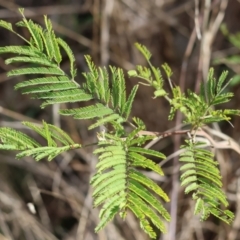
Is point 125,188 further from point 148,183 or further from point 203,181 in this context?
point 203,181

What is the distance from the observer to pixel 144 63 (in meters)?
1.98

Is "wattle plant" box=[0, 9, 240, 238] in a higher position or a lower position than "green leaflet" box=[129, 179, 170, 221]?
higher

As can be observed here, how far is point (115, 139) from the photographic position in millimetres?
681

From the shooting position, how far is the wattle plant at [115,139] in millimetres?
616

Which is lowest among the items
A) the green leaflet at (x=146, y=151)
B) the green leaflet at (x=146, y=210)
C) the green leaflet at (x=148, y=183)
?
the green leaflet at (x=146, y=210)

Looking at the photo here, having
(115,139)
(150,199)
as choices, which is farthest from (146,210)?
(115,139)

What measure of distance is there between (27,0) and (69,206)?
108 centimetres

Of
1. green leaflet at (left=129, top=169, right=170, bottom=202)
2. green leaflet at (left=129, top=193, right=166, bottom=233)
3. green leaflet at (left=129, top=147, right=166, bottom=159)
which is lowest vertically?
green leaflet at (left=129, top=193, right=166, bottom=233)

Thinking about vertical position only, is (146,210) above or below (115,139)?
below

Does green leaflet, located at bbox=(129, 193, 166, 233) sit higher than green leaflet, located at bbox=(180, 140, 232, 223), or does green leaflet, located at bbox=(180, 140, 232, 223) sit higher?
green leaflet, located at bbox=(180, 140, 232, 223)

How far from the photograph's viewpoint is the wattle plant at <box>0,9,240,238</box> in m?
0.62

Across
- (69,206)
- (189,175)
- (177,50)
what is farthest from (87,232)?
(189,175)

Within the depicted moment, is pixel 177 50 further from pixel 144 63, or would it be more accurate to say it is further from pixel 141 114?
pixel 141 114

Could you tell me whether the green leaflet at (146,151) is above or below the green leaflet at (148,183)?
above
